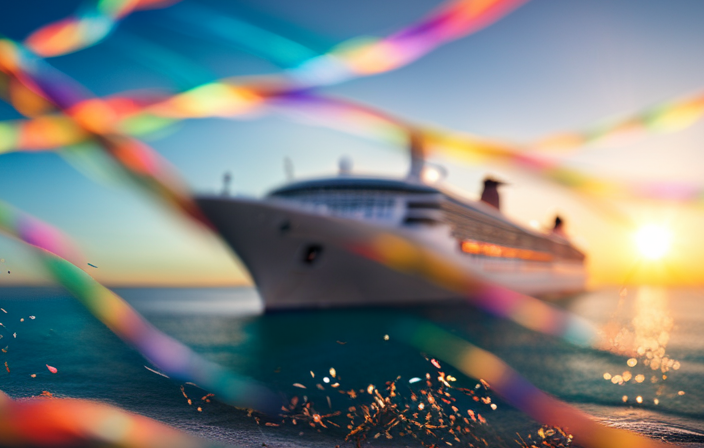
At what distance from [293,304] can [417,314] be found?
7437 mm

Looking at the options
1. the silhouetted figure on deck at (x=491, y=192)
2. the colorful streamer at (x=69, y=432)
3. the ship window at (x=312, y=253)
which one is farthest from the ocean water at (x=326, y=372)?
the silhouetted figure on deck at (x=491, y=192)

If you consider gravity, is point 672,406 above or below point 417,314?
below

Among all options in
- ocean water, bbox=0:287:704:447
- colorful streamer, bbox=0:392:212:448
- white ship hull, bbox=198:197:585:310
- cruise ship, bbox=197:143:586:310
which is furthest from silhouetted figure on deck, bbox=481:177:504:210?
colorful streamer, bbox=0:392:212:448

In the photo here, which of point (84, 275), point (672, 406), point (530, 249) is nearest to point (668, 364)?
point (672, 406)

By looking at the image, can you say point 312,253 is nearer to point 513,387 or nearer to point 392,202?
point 392,202

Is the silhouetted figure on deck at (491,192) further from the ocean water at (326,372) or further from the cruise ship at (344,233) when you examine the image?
the ocean water at (326,372)

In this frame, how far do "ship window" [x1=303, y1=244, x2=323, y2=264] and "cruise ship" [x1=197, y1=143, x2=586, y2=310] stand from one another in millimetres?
56

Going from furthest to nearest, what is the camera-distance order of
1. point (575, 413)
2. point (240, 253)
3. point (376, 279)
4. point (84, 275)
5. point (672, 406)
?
point (376, 279)
point (240, 253)
point (672, 406)
point (575, 413)
point (84, 275)

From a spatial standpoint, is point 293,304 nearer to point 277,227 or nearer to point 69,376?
point 277,227

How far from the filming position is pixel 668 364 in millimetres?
15023

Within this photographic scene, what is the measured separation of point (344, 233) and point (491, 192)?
4115 cm

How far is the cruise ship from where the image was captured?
2130cm

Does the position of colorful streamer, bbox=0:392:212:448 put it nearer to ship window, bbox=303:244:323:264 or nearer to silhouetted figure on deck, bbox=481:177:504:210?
ship window, bbox=303:244:323:264

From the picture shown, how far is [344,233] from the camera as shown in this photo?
74.5 ft
